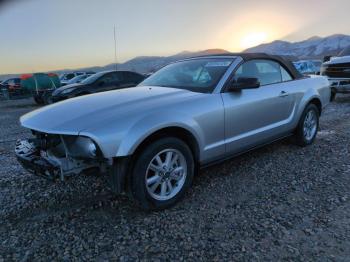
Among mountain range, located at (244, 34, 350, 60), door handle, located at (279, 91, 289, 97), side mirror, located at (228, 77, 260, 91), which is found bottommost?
door handle, located at (279, 91, 289, 97)

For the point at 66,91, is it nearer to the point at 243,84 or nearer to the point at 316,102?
the point at 316,102

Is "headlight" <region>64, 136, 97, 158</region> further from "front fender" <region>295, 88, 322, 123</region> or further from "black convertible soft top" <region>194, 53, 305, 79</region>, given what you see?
"front fender" <region>295, 88, 322, 123</region>

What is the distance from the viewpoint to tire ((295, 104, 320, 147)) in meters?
4.96

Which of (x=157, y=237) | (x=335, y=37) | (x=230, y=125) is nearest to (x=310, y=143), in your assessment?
(x=230, y=125)

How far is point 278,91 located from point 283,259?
2.57 metres

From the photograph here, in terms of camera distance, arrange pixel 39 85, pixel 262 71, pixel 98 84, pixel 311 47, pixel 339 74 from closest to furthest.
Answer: pixel 262 71 → pixel 339 74 → pixel 98 84 → pixel 39 85 → pixel 311 47

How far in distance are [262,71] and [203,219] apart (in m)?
2.36

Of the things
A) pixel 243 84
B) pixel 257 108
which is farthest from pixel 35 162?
pixel 257 108

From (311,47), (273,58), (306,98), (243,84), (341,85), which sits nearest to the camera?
(243,84)

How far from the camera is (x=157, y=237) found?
274 cm

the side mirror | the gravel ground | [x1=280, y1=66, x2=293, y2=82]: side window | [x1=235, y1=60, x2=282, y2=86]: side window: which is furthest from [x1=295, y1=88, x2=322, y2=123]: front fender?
the side mirror

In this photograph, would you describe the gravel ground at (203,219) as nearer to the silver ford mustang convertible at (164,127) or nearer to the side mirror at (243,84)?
the silver ford mustang convertible at (164,127)

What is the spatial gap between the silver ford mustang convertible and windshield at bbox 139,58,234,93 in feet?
0.05

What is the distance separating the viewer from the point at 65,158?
9.34 ft
